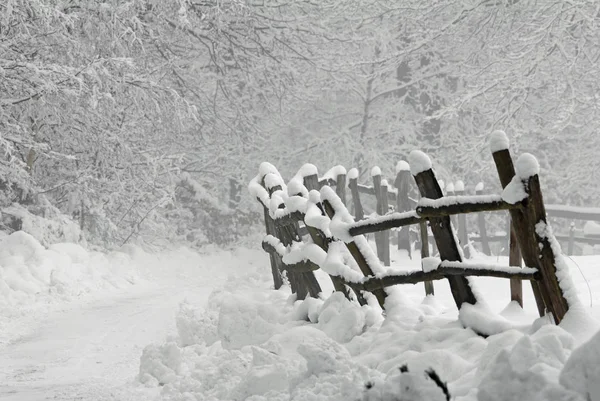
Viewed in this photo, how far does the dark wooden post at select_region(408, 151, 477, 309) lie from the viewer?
486 centimetres

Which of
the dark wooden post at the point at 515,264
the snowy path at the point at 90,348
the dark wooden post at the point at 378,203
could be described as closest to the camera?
the dark wooden post at the point at 515,264

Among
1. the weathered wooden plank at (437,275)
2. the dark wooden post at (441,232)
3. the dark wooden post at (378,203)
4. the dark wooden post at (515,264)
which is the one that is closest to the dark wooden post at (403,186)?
the dark wooden post at (378,203)

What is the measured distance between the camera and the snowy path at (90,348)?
558 centimetres

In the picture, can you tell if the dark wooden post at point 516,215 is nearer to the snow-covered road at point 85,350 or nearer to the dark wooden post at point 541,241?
the dark wooden post at point 541,241

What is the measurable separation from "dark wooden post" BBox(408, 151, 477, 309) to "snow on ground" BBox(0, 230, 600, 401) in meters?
0.20

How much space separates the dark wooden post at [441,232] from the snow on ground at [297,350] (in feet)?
0.65

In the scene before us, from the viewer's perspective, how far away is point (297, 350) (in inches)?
171

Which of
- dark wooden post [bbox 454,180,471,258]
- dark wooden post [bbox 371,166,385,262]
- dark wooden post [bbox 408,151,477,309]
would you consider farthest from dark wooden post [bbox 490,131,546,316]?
dark wooden post [bbox 454,180,471,258]

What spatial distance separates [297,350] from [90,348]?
4.08m

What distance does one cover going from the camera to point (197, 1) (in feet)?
53.8

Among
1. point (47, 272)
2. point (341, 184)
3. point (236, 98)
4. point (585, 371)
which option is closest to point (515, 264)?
point (585, 371)

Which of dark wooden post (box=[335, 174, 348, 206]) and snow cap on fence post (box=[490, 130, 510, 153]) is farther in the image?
dark wooden post (box=[335, 174, 348, 206])

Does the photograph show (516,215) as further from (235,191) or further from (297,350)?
(235,191)

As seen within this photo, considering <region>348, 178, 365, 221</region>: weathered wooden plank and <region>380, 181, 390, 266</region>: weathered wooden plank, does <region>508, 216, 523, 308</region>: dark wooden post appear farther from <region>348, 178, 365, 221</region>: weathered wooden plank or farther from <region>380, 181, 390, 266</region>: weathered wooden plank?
<region>380, 181, 390, 266</region>: weathered wooden plank
